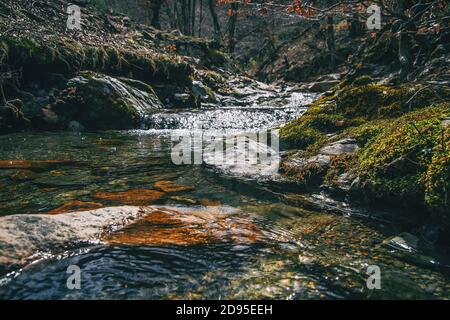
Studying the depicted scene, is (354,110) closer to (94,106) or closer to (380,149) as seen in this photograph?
(380,149)

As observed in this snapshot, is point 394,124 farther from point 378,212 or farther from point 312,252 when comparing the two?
point 312,252

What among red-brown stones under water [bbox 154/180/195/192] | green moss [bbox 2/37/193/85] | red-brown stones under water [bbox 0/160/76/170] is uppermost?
green moss [bbox 2/37/193/85]

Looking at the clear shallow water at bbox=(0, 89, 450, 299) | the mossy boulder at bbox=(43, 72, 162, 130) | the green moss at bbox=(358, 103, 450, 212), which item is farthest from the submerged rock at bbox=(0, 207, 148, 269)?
the mossy boulder at bbox=(43, 72, 162, 130)

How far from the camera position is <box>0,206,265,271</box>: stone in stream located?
131 inches

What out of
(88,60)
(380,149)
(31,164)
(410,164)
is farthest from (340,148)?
(88,60)

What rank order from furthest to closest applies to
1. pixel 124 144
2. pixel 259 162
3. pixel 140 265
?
1. pixel 124 144
2. pixel 259 162
3. pixel 140 265

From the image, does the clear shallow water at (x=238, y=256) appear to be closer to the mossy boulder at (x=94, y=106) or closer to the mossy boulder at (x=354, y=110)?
the mossy boulder at (x=354, y=110)

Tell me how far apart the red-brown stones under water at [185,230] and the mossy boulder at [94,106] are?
8.14 metres

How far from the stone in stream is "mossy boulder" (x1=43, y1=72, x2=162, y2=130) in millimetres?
8043

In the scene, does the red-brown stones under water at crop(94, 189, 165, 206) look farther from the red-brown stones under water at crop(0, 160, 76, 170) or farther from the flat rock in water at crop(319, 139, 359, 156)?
the flat rock in water at crop(319, 139, 359, 156)

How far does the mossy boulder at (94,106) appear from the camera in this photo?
37.7ft
